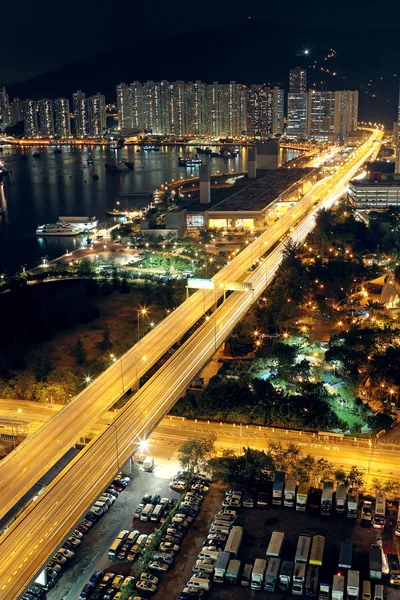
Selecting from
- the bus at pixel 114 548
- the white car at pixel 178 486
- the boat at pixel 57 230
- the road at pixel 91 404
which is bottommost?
the bus at pixel 114 548

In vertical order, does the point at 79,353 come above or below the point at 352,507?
above

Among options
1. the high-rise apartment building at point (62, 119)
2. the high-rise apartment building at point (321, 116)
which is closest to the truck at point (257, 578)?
the high-rise apartment building at point (321, 116)

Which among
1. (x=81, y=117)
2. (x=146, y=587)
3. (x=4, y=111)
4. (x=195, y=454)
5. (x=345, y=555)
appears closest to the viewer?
(x=146, y=587)

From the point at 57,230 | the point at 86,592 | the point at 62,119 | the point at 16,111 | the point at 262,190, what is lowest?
the point at 86,592

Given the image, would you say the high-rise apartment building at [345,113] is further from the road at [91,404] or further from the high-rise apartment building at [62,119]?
the road at [91,404]

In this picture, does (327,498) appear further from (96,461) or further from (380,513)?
(96,461)

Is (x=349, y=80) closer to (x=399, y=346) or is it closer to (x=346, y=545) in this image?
(x=399, y=346)

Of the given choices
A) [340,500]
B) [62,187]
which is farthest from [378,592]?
[62,187]

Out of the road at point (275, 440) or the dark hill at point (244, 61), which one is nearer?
the road at point (275, 440)
